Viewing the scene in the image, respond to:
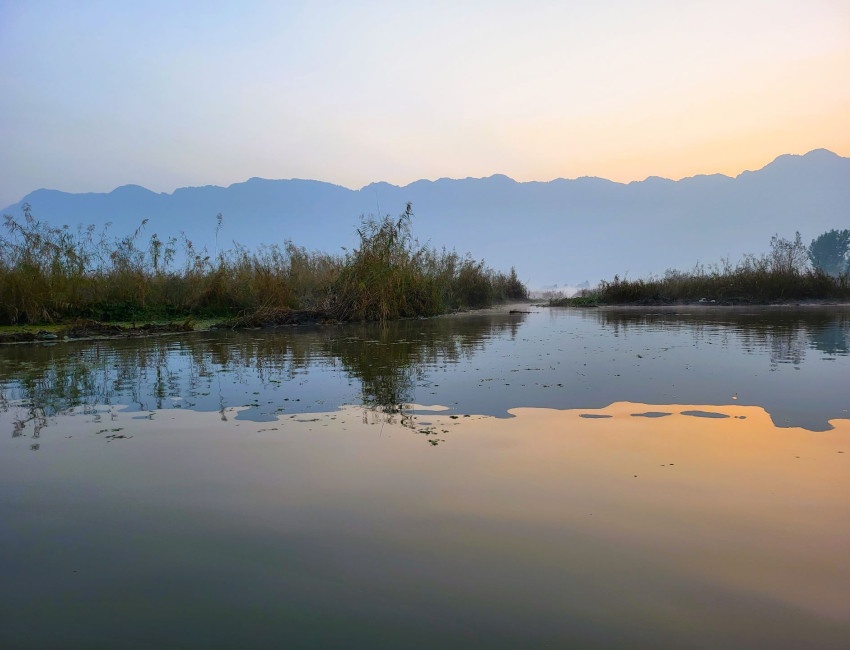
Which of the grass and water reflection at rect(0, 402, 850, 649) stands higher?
the grass

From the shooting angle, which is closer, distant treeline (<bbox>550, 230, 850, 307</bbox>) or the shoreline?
the shoreline

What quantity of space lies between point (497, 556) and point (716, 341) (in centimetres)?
928

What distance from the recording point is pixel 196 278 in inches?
656

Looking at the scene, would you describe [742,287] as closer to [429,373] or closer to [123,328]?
[429,373]

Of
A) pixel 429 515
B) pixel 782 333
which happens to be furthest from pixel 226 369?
pixel 782 333

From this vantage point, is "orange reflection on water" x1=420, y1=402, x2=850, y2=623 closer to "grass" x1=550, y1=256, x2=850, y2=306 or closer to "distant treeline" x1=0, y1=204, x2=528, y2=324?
"distant treeline" x1=0, y1=204, x2=528, y2=324

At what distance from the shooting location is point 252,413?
5.36 metres

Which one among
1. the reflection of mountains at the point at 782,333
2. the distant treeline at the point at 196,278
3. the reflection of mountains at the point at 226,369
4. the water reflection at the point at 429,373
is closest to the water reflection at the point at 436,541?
the water reflection at the point at 429,373

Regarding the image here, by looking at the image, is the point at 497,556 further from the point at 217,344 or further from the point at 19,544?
the point at 217,344

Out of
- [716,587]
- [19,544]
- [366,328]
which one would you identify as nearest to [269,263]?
[366,328]

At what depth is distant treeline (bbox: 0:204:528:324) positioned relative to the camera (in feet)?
46.1

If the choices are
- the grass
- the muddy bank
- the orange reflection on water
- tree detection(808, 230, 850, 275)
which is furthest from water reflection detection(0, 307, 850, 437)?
tree detection(808, 230, 850, 275)

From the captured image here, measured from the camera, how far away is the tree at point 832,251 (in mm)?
87125

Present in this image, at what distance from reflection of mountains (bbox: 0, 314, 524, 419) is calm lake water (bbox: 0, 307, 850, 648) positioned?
9cm
